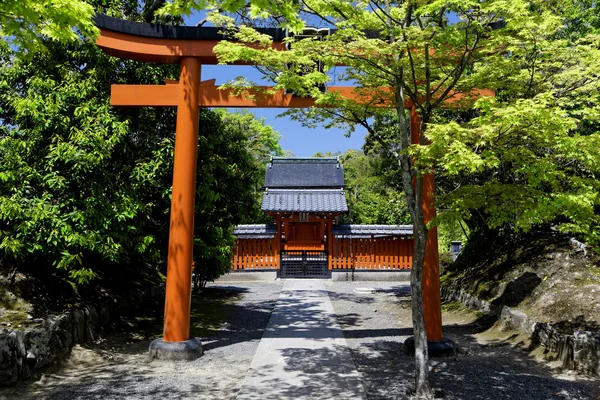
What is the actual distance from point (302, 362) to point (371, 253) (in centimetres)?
1264

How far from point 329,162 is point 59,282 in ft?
59.4

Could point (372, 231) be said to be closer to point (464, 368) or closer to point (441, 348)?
point (441, 348)

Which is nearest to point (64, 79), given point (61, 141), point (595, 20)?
point (61, 141)

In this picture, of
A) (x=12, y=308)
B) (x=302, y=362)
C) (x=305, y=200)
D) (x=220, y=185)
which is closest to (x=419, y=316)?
(x=302, y=362)

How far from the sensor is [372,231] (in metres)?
18.5

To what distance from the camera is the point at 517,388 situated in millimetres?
5191

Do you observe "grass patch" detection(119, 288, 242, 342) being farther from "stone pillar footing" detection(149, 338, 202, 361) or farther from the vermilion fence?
the vermilion fence

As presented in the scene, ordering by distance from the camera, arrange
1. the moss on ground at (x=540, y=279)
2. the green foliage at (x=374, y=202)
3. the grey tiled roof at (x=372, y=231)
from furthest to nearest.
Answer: the grey tiled roof at (x=372, y=231)
the green foliage at (x=374, y=202)
the moss on ground at (x=540, y=279)

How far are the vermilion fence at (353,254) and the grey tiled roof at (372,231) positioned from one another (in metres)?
0.24

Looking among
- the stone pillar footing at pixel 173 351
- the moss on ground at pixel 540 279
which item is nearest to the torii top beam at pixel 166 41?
the stone pillar footing at pixel 173 351

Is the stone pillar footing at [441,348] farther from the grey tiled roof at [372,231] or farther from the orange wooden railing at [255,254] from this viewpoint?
the orange wooden railing at [255,254]

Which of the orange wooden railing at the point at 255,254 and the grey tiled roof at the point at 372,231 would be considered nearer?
the grey tiled roof at the point at 372,231

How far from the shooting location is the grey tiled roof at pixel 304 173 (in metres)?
22.2

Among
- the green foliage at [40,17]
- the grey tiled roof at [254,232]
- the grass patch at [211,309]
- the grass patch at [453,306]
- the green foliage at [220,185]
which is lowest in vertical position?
the grass patch at [211,309]
